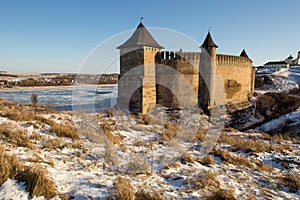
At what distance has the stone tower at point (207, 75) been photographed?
48.6ft

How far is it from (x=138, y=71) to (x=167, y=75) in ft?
7.77

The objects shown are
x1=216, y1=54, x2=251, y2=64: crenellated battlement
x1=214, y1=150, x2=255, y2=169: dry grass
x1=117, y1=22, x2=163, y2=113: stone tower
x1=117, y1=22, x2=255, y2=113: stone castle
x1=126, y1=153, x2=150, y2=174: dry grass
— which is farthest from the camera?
x1=216, y1=54, x2=251, y2=64: crenellated battlement

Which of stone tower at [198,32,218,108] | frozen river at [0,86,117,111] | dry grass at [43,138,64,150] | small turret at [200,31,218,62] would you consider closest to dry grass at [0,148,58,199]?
dry grass at [43,138,64,150]

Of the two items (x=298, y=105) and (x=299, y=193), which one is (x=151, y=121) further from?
(x=298, y=105)

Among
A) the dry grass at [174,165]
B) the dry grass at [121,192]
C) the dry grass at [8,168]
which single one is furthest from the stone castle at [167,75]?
the dry grass at [8,168]

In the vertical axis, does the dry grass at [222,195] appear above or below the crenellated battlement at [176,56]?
below

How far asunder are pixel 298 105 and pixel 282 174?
1409 centimetres

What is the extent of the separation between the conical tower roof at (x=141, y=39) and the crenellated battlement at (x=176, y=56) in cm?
65

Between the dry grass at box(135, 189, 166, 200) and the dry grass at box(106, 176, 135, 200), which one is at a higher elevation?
the dry grass at box(106, 176, 135, 200)

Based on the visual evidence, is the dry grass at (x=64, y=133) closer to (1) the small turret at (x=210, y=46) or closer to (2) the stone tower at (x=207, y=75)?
(2) the stone tower at (x=207, y=75)

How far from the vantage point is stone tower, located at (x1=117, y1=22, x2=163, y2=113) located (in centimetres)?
Result: 1140

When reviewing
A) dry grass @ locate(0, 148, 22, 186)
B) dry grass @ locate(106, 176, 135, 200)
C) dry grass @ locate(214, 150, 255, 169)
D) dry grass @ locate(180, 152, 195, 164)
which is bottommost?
dry grass @ locate(214, 150, 255, 169)

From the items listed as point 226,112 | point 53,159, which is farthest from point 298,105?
point 53,159

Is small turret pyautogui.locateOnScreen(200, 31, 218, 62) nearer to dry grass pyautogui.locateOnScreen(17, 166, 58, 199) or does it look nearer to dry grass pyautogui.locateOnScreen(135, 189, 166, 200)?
dry grass pyautogui.locateOnScreen(135, 189, 166, 200)
